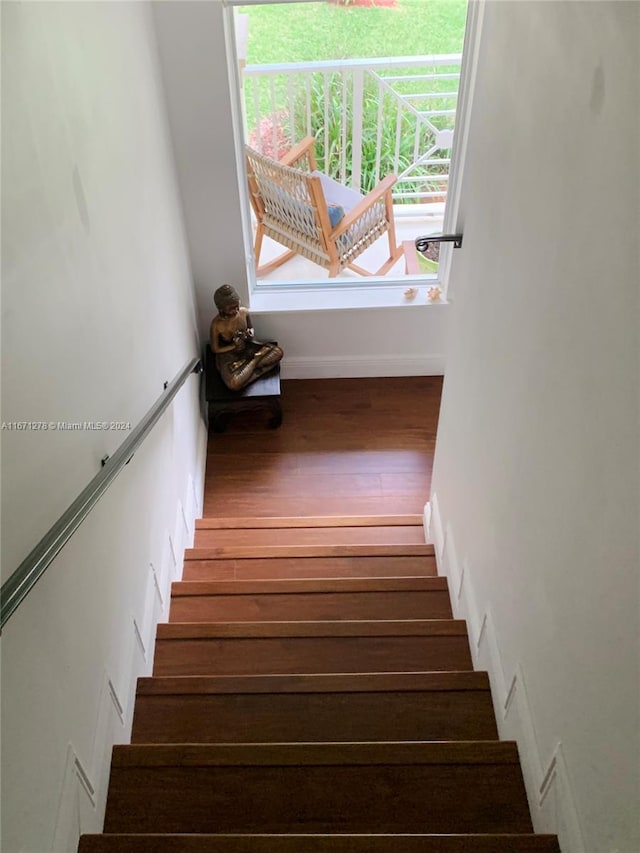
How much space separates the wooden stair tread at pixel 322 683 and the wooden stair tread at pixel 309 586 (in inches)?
18.7

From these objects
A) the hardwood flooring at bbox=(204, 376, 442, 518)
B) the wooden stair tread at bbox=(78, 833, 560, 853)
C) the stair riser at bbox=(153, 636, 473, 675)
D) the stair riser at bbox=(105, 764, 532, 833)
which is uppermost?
the wooden stair tread at bbox=(78, 833, 560, 853)

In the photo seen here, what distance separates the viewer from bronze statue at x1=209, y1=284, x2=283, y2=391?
3.38 m

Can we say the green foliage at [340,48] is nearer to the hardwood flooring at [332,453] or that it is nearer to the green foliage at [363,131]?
the green foliage at [363,131]

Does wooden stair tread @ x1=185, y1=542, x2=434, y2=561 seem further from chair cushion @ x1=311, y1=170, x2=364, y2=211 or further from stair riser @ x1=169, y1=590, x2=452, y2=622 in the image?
chair cushion @ x1=311, y1=170, x2=364, y2=211

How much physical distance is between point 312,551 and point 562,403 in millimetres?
1687

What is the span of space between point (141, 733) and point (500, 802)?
3.24 feet

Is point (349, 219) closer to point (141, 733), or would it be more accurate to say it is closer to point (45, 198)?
point (45, 198)

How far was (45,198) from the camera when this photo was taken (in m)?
1.40

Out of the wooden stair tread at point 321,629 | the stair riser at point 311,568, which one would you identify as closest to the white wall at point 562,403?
the wooden stair tread at point 321,629

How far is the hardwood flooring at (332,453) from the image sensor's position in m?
3.43

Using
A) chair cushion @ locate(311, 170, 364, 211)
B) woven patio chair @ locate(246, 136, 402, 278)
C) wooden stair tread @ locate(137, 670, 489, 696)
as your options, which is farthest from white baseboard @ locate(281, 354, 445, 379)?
wooden stair tread @ locate(137, 670, 489, 696)

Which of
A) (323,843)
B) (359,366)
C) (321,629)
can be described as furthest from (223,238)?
(323,843)

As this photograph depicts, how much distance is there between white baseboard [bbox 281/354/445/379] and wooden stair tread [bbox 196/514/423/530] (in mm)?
1122

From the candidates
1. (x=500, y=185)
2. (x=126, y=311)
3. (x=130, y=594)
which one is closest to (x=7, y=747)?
(x=130, y=594)
